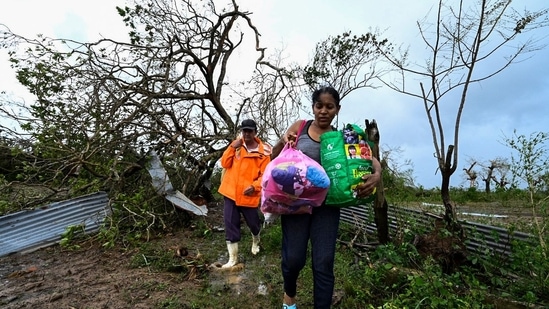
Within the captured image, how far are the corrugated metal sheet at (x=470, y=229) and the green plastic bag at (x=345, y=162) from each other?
1.96 m

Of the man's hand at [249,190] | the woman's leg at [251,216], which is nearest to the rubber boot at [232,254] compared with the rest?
the woman's leg at [251,216]

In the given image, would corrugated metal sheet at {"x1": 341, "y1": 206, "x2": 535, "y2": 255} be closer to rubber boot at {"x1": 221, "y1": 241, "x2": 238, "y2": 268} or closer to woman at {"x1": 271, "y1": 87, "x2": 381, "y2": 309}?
rubber boot at {"x1": 221, "y1": 241, "x2": 238, "y2": 268}

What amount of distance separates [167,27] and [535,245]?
6.83 metres

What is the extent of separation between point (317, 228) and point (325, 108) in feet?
2.57

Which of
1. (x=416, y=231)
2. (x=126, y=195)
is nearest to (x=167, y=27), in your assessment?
(x=126, y=195)

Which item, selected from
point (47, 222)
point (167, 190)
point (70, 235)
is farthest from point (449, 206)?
point (47, 222)

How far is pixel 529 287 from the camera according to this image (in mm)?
2982

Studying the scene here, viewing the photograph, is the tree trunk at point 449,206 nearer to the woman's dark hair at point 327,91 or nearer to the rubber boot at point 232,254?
the woman's dark hair at point 327,91

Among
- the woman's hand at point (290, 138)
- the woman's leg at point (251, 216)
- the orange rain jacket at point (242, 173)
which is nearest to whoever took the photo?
the woman's hand at point (290, 138)

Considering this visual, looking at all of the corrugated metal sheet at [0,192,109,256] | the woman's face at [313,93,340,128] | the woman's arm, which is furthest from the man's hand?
the corrugated metal sheet at [0,192,109,256]

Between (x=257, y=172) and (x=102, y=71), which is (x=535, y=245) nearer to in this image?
(x=257, y=172)

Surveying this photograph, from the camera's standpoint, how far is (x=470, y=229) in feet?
13.9

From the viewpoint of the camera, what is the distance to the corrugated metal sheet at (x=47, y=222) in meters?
5.12

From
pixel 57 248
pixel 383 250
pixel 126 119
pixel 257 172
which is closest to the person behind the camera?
pixel 383 250
